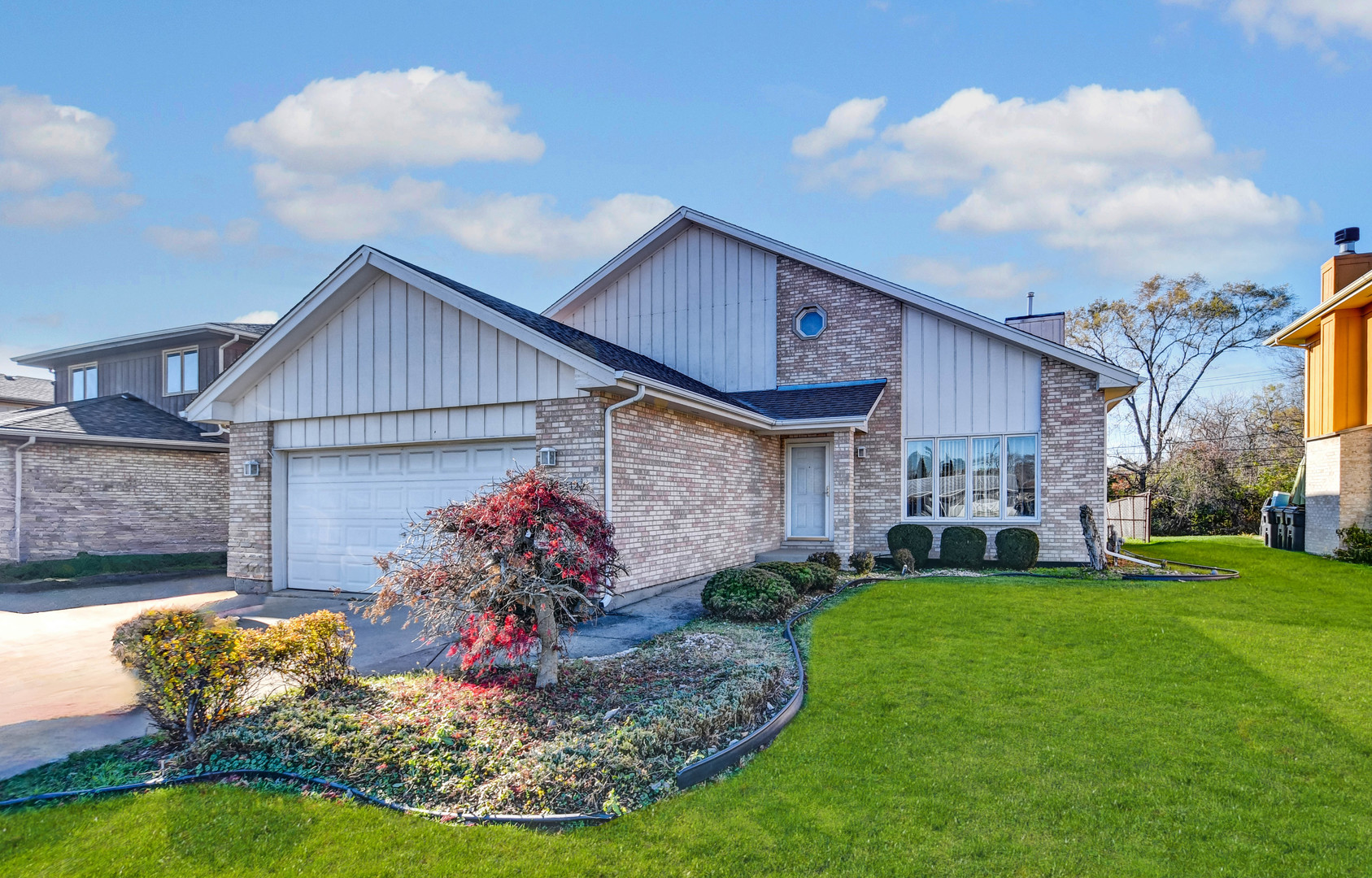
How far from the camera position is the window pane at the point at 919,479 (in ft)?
47.6

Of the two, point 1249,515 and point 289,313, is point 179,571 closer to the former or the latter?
point 289,313

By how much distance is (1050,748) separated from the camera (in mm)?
4668

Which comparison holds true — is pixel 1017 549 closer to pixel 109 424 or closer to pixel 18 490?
pixel 109 424

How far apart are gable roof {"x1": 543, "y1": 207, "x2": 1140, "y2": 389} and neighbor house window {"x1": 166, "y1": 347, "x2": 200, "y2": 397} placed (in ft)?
30.8

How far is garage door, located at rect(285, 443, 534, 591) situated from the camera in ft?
32.8

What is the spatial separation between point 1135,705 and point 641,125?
471 inches

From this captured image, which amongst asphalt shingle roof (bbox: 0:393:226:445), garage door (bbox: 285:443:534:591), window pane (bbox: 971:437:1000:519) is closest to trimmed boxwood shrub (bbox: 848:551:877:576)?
window pane (bbox: 971:437:1000:519)

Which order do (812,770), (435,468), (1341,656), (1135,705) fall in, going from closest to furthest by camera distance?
(812,770) < (1135,705) < (1341,656) < (435,468)

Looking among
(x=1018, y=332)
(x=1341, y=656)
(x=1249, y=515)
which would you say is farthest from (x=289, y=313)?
(x=1249, y=515)

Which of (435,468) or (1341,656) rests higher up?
(435,468)

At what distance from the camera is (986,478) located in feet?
46.4

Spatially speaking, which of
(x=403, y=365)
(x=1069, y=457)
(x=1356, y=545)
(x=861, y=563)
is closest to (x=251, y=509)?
(x=403, y=365)

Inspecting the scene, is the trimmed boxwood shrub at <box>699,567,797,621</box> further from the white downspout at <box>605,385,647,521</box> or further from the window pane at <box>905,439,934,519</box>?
the window pane at <box>905,439,934,519</box>

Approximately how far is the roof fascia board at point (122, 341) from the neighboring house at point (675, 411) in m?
6.93
